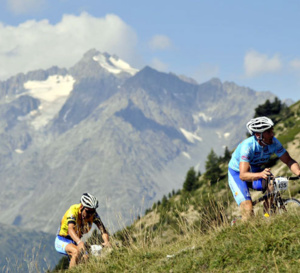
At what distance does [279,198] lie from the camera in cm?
849

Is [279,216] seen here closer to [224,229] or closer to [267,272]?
[224,229]

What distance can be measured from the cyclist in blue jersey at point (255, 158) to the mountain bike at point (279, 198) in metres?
0.16

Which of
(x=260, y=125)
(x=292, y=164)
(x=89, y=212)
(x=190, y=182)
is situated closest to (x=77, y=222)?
(x=89, y=212)

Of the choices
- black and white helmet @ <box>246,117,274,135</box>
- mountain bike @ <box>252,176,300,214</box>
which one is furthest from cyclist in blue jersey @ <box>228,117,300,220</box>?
mountain bike @ <box>252,176,300,214</box>

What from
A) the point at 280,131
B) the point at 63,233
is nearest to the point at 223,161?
the point at 280,131

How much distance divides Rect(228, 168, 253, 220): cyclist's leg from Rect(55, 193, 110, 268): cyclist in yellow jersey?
296cm

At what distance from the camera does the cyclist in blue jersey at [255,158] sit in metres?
8.50

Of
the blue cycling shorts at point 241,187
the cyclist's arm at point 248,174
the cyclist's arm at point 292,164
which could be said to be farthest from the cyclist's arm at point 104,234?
the cyclist's arm at point 292,164

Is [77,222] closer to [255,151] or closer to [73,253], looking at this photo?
[73,253]

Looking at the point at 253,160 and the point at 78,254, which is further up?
the point at 253,160

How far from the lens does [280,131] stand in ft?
223

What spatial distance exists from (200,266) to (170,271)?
0.52m

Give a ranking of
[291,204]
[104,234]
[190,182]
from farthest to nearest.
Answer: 1. [190,182]
2. [104,234]
3. [291,204]

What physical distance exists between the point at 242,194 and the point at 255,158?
759 millimetres
